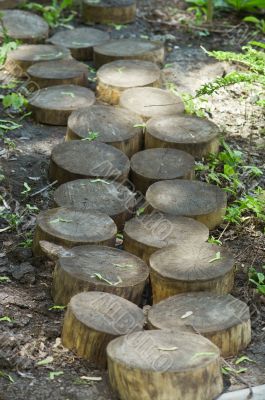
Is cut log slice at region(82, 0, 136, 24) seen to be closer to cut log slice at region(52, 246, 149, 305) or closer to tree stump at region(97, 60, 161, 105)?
tree stump at region(97, 60, 161, 105)

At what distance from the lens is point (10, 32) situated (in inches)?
333

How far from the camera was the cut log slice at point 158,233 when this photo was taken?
5.32 meters

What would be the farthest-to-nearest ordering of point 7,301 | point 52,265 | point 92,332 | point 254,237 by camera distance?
point 254,237
point 52,265
point 7,301
point 92,332

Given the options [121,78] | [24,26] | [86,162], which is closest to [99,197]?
[86,162]

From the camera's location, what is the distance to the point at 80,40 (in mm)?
8539

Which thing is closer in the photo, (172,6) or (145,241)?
(145,241)

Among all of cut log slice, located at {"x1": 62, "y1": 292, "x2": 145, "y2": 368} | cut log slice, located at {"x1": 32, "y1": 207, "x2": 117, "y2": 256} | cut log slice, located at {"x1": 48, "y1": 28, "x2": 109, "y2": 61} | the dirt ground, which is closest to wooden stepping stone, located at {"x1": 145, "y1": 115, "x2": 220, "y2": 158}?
the dirt ground

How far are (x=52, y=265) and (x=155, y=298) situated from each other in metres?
0.73

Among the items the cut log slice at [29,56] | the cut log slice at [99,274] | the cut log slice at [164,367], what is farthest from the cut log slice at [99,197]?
the cut log slice at [29,56]

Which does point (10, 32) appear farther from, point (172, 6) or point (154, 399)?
point (154, 399)

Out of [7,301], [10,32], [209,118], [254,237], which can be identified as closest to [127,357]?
[7,301]

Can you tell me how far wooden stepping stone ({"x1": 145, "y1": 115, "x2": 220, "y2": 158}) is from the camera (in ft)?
21.5

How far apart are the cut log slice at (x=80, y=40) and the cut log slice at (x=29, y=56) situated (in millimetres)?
205

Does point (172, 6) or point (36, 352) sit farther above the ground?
point (172, 6)
